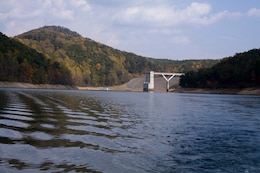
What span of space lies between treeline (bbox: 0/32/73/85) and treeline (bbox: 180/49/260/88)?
205 feet

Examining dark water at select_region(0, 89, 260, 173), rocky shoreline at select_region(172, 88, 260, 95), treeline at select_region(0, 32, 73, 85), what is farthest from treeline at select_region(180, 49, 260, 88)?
dark water at select_region(0, 89, 260, 173)

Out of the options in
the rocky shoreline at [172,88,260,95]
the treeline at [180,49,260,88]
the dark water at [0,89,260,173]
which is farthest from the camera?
the treeline at [180,49,260,88]

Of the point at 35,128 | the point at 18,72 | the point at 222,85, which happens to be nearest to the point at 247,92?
the point at 222,85

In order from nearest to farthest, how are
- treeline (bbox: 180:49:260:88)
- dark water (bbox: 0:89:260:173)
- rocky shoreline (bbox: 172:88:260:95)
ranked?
dark water (bbox: 0:89:260:173)
rocky shoreline (bbox: 172:88:260:95)
treeline (bbox: 180:49:260:88)

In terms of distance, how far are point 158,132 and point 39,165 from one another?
887cm

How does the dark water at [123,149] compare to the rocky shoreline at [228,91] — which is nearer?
the dark water at [123,149]

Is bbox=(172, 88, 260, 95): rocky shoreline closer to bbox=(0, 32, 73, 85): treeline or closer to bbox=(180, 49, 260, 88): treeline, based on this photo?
bbox=(180, 49, 260, 88): treeline

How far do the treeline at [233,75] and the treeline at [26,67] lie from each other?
205ft

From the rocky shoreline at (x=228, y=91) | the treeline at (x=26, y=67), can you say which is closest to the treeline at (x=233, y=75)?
the rocky shoreline at (x=228, y=91)

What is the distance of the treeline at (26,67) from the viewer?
133375 mm

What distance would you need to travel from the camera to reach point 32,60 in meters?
157

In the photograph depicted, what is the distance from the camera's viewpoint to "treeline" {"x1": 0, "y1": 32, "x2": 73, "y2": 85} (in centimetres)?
13338

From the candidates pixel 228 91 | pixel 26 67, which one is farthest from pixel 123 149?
pixel 26 67

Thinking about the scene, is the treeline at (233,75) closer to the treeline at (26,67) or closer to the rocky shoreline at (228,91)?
the rocky shoreline at (228,91)
